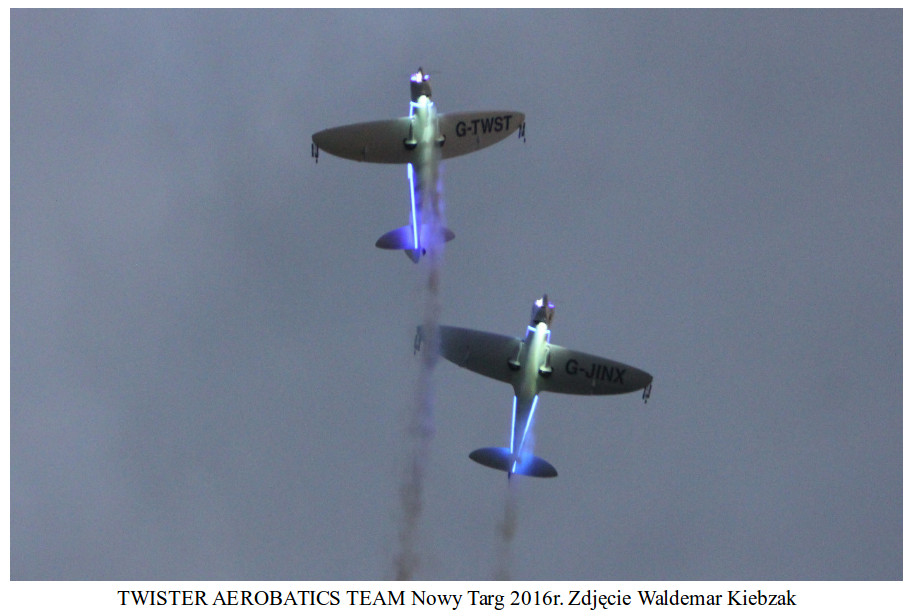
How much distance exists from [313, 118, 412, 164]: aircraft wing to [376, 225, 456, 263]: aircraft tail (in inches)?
174

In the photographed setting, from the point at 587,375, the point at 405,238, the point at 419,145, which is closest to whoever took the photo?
the point at 587,375

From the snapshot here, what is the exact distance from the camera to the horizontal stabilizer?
98375mm

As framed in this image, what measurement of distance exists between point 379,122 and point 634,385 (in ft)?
69.2

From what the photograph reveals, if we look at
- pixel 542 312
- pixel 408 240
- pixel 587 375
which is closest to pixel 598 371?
pixel 587 375

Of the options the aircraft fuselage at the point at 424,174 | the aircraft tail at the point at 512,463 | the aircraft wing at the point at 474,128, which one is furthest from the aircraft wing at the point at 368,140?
the aircraft tail at the point at 512,463

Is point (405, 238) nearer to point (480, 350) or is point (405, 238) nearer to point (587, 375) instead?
point (480, 350)

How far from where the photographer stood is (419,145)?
9750 cm

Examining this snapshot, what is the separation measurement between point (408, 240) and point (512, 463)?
14940 millimetres

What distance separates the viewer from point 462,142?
99312 mm

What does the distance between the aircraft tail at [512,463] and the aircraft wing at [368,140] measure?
59.2 ft

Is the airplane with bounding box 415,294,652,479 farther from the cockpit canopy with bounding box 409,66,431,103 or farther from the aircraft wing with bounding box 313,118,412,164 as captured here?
the cockpit canopy with bounding box 409,66,431,103

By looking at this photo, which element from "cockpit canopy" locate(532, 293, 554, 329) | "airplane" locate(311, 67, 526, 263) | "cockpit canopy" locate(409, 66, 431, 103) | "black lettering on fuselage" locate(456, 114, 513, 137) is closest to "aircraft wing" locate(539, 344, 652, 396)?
"cockpit canopy" locate(532, 293, 554, 329)

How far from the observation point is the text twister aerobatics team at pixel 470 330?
93875 millimetres
